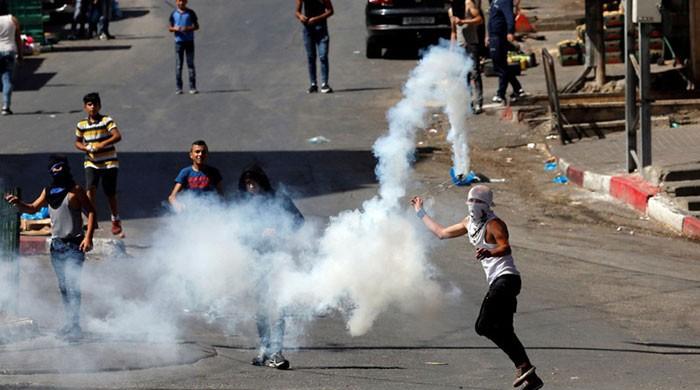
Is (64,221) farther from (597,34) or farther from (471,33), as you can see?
(597,34)

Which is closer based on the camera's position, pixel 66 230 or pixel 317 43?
pixel 66 230

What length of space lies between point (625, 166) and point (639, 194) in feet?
5.21

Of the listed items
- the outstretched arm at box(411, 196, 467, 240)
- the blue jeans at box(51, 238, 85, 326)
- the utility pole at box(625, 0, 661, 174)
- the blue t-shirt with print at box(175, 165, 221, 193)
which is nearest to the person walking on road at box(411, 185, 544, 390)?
the outstretched arm at box(411, 196, 467, 240)

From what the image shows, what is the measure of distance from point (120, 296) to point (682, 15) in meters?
15.2

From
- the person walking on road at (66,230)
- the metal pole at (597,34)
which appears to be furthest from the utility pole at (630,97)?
the person walking on road at (66,230)

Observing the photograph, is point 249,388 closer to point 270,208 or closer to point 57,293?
point 270,208

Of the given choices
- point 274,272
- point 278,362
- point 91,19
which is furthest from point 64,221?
point 91,19

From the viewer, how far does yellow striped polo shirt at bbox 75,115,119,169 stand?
50.2 ft

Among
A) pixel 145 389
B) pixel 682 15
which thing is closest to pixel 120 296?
pixel 145 389

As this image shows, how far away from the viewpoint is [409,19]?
92.8 ft

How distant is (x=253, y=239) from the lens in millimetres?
11055

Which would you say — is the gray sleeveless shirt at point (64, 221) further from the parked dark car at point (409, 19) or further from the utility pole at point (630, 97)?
the parked dark car at point (409, 19)

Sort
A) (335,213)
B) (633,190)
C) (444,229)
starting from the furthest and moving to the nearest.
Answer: (633,190)
(335,213)
(444,229)

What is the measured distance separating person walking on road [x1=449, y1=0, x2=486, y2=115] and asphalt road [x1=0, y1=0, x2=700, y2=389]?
25.8 inches
